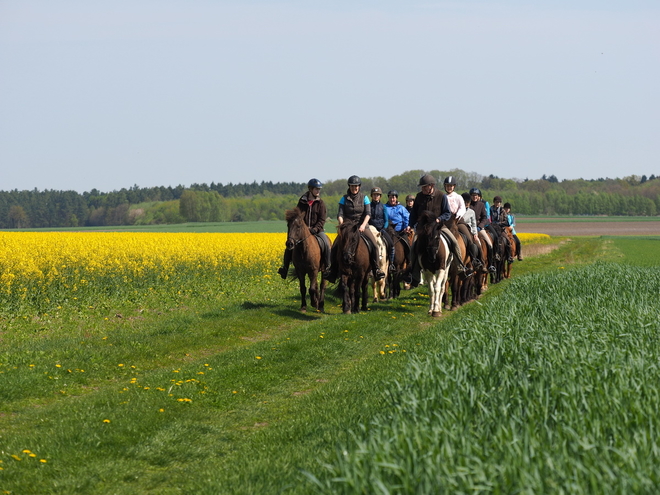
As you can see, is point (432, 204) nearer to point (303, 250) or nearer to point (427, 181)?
point (427, 181)

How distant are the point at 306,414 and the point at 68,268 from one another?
13188 mm

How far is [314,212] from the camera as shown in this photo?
1531 centimetres

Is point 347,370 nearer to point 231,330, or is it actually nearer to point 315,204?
point 231,330

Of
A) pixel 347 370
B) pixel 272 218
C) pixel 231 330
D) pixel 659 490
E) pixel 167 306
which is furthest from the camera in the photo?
pixel 272 218

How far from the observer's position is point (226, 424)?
298 inches

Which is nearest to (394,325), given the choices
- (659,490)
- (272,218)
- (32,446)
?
(32,446)

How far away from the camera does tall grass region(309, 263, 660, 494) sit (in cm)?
369

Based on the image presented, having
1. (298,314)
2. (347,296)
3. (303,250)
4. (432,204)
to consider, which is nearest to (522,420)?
(432,204)

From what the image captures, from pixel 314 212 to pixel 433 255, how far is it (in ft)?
8.48

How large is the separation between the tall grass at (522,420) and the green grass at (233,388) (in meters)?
0.04

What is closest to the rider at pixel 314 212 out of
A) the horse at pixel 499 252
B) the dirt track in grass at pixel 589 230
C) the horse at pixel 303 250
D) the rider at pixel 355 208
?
the horse at pixel 303 250

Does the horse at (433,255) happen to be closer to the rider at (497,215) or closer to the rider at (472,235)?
the rider at (472,235)

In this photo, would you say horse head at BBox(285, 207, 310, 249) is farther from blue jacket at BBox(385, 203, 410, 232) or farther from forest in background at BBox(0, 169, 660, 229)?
forest in background at BBox(0, 169, 660, 229)

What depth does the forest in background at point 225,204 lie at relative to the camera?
123438 millimetres
